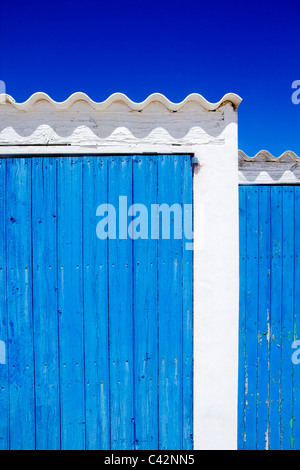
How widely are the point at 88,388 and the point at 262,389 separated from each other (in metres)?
1.52

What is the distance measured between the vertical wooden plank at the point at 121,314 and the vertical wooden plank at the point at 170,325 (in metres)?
0.21

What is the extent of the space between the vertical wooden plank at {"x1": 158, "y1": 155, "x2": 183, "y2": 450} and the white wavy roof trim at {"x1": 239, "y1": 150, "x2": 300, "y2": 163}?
41.5 inches

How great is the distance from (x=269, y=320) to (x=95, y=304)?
1527 millimetres

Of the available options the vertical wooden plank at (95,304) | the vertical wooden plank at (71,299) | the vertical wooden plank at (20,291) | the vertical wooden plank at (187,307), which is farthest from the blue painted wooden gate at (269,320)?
the vertical wooden plank at (20,291)

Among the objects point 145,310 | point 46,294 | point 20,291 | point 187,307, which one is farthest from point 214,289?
point 20,291

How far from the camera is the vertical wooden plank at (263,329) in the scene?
2.54 metres

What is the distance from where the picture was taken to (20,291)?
206cm

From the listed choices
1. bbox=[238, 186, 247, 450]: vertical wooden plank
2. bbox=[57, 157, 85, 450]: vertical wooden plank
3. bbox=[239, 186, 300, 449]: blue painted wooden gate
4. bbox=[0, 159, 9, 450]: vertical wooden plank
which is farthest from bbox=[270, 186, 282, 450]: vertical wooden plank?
bbox=[0, 159, 9, 450]: vertical wooden plank

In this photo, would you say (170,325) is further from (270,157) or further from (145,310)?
(270,157)

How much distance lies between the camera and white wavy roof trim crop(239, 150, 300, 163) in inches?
109

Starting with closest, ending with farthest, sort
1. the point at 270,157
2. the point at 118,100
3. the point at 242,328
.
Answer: the point at 118,100 < the point at 242,328 < the point at 270,157

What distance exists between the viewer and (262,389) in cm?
255

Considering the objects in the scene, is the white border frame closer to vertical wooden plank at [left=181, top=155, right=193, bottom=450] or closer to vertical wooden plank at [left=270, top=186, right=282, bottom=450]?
vertical wooden plank at [left=181, top=155, right=193, bottom=450]
